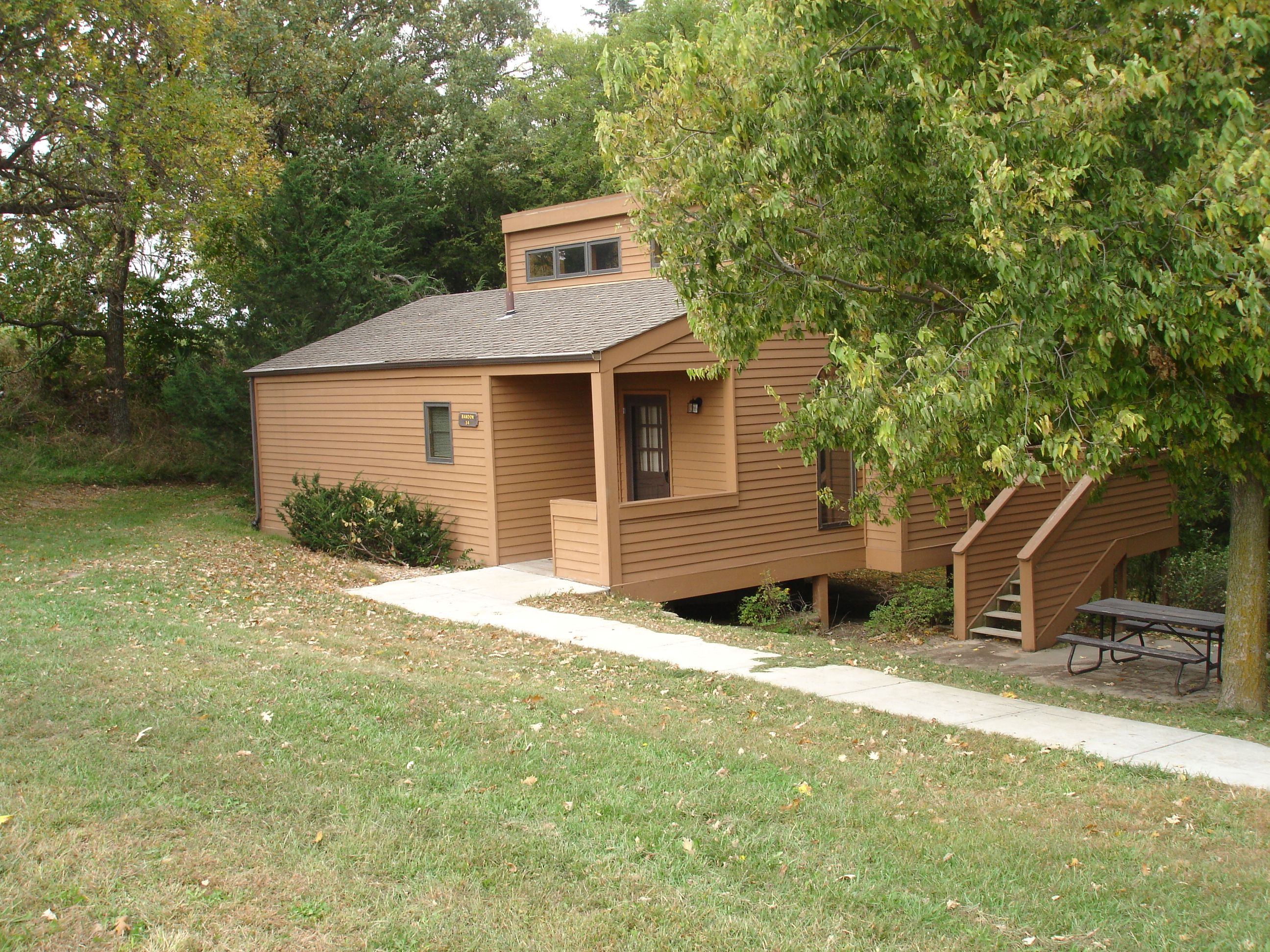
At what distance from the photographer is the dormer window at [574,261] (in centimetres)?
1828

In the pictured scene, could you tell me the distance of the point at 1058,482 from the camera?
17375 mm

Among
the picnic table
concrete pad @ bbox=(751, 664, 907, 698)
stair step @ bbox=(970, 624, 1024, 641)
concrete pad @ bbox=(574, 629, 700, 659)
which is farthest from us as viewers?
stair step @ bbox=(970, 624, 1024, 641)

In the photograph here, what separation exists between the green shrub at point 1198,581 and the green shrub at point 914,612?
407 centimetres

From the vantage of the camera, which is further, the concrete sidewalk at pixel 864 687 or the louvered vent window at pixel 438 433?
the louvered vent window at pixel 438 433

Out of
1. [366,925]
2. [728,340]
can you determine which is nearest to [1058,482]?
[728,340]

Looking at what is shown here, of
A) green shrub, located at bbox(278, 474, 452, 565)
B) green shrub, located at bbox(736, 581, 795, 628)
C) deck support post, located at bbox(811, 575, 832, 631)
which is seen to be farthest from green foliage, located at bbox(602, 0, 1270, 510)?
green shrub, located at bbox(278, 474, 452, 565)

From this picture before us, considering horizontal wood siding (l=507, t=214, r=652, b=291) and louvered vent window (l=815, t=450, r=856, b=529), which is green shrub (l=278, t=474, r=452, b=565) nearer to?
horizontal wood siding (l=507, t=214, r=652, b=291)

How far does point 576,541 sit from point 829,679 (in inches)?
220

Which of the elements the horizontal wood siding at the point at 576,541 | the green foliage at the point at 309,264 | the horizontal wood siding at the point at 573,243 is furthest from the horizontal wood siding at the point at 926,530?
the green foliage at the point at 309,264

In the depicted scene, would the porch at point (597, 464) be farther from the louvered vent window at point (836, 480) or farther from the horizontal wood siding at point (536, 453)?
the louvered vent window at point (836, 480)

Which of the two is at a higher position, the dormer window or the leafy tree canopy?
the dormer window

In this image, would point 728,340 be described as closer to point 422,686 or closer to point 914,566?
point 422,686

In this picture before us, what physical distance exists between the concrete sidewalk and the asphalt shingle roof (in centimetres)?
318

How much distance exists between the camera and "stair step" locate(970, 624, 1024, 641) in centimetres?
1473
